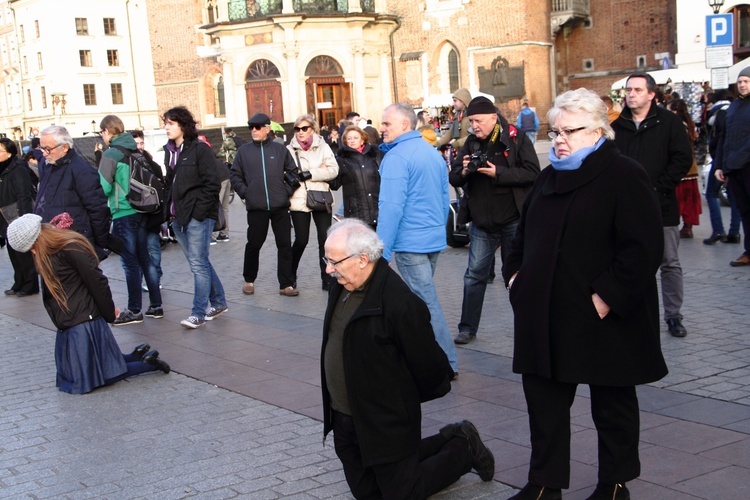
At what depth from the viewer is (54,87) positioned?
69.1 metres

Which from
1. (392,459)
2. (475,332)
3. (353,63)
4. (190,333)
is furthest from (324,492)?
(353,63)

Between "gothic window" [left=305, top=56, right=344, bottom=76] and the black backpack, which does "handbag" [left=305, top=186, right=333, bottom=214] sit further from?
"gothic window" [left=305, top=56, right=344, bottom=76]

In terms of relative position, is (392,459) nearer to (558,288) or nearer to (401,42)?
(558,288)

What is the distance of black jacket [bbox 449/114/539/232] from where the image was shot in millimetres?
7414

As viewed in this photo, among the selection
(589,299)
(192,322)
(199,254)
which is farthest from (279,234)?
(589,299)

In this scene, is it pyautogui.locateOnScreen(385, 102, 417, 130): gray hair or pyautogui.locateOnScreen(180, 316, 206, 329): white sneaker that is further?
pyautogui.locateOnScreen(180, 316, 206, 329): white sneaker

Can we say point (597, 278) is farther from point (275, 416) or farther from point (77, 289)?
point (77, 289)

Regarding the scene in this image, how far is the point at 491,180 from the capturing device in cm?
745

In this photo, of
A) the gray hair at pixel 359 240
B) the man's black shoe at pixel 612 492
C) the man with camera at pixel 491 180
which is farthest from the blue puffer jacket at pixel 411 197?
the man's black shoe at pixel 612 492

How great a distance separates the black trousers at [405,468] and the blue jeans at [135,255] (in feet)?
18.5

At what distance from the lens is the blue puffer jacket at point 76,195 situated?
9117 millimetres

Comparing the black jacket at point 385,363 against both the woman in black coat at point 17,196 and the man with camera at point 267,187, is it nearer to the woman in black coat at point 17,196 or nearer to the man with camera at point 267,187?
the man with camera at point 267,187

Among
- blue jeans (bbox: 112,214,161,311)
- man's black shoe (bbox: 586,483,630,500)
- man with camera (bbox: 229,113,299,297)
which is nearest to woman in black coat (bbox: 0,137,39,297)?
blue jeans (bbox: 112,214,161,311)

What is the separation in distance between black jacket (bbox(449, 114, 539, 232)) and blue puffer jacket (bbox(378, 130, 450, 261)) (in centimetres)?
69
